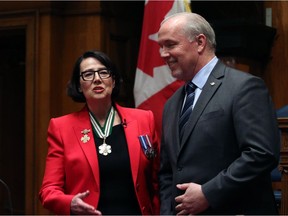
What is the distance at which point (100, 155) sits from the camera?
8.97 ft

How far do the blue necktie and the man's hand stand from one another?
24 cm

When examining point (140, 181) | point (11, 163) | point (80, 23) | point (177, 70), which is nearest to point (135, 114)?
point (140, 181)

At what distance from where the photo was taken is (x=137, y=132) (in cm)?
283

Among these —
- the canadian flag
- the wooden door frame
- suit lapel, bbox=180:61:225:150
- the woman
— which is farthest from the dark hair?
→ the wooden door frame

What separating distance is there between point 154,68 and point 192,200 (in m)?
2.10

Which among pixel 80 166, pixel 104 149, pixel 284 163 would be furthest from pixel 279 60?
pixel 80 166

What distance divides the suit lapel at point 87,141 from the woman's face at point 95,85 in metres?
0.09

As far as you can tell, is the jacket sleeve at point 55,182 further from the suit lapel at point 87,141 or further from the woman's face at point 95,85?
the woman's face at point 95,85

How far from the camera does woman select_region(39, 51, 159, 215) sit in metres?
2.70

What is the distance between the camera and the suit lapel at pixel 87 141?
106 inches

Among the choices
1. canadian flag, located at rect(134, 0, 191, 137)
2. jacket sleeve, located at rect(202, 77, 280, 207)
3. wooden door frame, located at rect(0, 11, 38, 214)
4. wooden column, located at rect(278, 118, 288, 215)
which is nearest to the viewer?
jacket sleeve, located at rect(202, 77, 280, 207)

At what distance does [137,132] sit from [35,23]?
8.63ft

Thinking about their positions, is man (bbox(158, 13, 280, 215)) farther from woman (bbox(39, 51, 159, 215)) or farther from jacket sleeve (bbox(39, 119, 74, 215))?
jacket sleeve (bbox(39, 119, 74, 215))

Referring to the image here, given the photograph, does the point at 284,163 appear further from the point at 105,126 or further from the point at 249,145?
the point at 249,145
